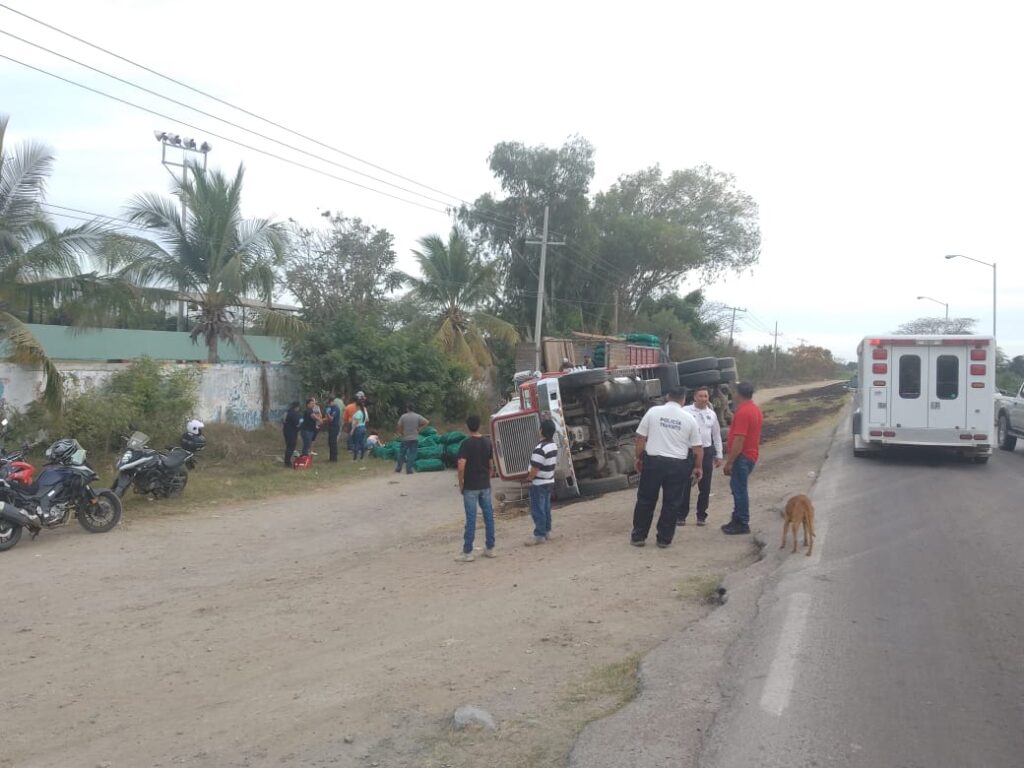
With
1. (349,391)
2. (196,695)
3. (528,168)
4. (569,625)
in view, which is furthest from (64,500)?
(528,168)

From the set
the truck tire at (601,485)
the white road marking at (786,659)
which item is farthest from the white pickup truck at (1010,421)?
the white road marking at (786,659)

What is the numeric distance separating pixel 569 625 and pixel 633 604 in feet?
2.59

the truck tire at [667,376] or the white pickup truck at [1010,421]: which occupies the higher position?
the truck tire at [667,376]

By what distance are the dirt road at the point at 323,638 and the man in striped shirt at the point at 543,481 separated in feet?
0.91

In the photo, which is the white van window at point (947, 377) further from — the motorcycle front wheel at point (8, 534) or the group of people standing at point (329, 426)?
the motorcycle front wheel at point (8, 534)

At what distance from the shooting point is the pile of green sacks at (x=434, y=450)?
65.3ft

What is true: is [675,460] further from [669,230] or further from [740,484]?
[669,230]

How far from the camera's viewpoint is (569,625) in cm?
694

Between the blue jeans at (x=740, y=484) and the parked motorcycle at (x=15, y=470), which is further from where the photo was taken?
the parked motorcycle at (x=15, y=470)

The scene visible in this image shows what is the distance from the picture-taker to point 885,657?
19.5ft

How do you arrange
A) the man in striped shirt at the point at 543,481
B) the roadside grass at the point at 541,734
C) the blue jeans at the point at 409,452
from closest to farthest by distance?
the roadside grass at the point at 541,734
the man in striped shirt at the point at 543,481
the blue jeans at the point at 409,452

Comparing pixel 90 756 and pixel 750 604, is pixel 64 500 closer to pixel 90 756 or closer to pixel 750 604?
pixel 90 756

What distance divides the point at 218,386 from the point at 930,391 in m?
15.4

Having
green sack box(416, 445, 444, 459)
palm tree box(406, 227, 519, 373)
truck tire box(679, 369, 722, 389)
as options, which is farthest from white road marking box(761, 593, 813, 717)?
palm tree box(406, 227, 519, 373)
